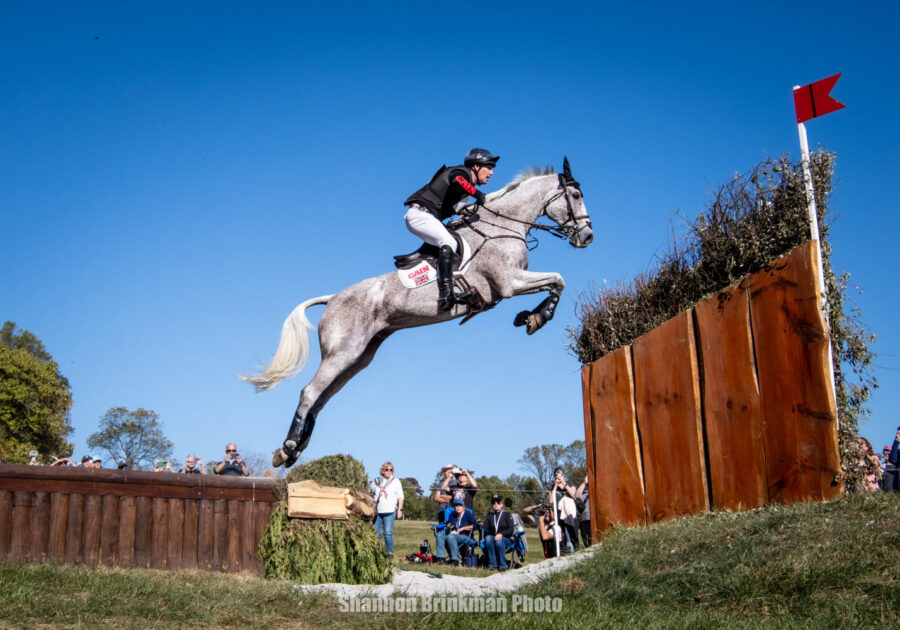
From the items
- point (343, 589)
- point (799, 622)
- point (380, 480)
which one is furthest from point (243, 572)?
point (799, 622)

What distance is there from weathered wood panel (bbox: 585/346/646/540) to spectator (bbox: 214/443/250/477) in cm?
428

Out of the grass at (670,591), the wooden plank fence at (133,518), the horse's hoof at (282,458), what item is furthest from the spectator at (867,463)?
the wooden plank fence at (133,518)

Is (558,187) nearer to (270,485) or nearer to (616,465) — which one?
(616,465)

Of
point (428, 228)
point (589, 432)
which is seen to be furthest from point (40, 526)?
point (589, 432)

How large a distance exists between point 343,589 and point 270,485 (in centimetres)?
228

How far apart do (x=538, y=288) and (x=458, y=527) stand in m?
5.78

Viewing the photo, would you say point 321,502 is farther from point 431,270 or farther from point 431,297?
point 431,270

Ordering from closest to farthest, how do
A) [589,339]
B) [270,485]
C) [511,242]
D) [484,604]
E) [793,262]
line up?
[484,604] → [793,262] → [511,242] → [270,485] → [589,339]

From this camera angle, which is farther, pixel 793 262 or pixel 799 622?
pixel 793 262

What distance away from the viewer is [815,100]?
20.4 feet

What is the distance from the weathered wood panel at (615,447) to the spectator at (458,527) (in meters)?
3.36

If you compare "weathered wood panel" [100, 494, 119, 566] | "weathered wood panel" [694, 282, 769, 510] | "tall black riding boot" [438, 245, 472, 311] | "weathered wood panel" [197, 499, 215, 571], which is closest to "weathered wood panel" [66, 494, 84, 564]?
"weathered wood panel" [100, 494, 119, 566]

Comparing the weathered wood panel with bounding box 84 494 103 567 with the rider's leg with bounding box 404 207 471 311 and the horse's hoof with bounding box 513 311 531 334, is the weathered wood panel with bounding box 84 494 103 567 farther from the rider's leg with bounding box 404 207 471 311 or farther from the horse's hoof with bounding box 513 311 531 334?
the horse's hoof with bounding box 513 311 531 334

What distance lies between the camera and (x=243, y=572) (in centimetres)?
768
